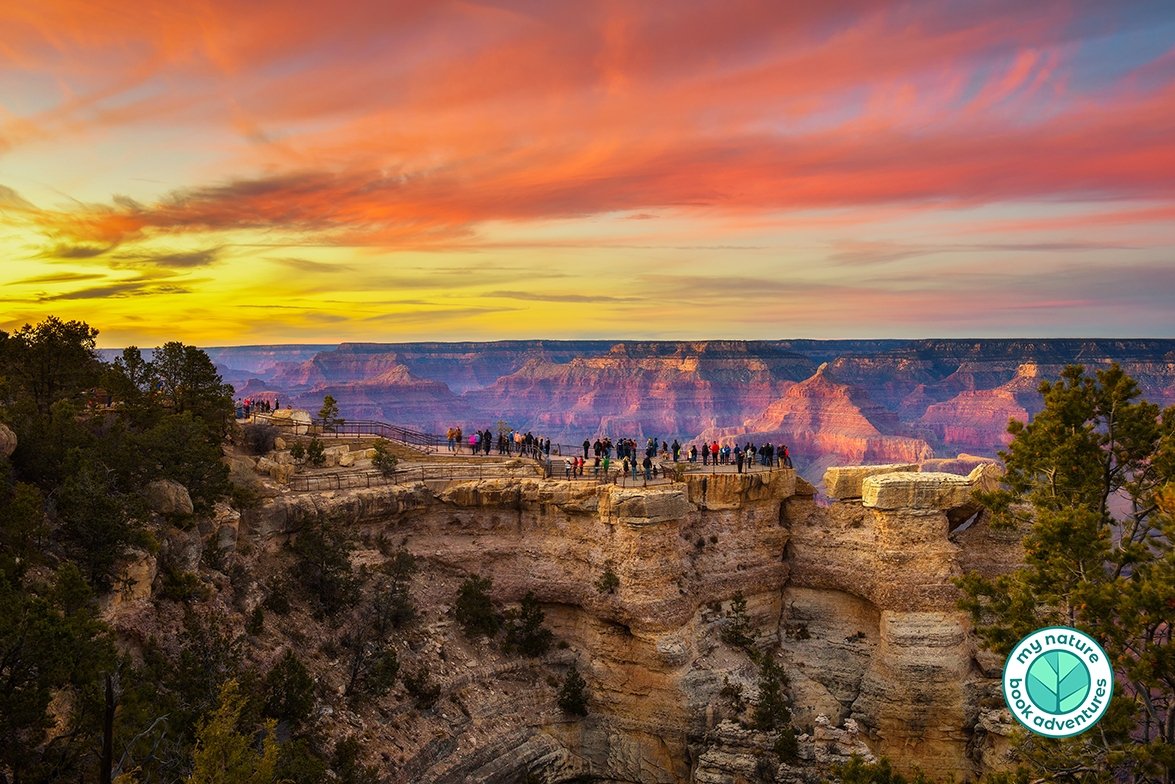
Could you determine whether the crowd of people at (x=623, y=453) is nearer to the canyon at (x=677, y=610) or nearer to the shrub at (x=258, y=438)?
the canyon at (x=677, y=610)

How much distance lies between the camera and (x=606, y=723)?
44156mm

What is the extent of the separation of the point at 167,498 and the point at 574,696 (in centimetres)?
2169

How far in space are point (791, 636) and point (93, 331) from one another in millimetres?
39595

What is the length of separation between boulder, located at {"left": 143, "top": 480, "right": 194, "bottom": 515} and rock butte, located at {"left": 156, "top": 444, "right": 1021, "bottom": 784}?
202 inches

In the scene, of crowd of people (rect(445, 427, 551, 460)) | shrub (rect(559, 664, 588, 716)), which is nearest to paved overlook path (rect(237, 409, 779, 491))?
crowd of people (rect(445, 427, 551, 460))

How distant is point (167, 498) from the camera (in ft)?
110

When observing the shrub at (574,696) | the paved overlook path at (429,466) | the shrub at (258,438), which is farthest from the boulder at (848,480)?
the shrub at (258,438)

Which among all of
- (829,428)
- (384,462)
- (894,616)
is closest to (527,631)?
(384,462)

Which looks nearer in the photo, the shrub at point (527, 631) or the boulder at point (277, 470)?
the boulder at point (277, 470)

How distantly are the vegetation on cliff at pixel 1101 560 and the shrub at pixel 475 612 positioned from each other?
936 inches

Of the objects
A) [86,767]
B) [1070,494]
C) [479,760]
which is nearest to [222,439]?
[479,760]

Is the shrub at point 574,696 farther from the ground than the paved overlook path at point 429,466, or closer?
closer

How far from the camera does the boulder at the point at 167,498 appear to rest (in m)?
33.3

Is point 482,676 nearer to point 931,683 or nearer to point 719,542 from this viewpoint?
point 719,542
